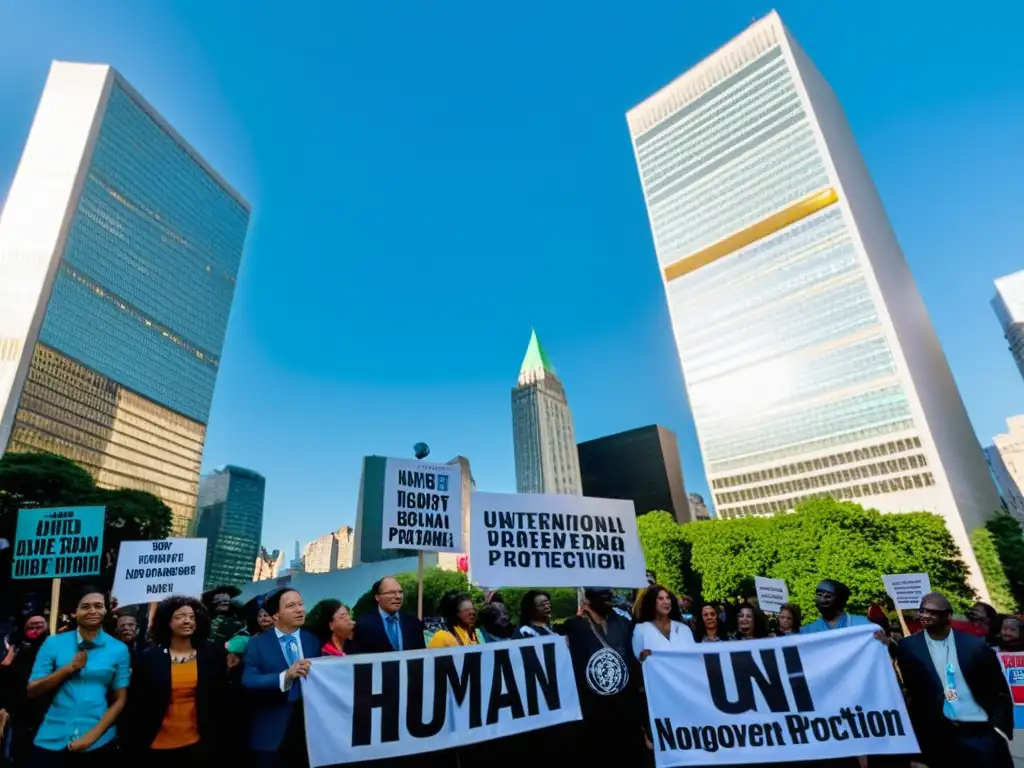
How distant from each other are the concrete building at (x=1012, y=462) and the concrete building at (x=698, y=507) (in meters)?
69.3

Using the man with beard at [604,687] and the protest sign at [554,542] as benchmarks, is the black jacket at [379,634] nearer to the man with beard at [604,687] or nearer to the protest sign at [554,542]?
the protest sign at [554,542]

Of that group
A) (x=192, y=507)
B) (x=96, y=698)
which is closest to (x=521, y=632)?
(x=96, y=698)

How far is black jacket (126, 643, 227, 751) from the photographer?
4.04 metres

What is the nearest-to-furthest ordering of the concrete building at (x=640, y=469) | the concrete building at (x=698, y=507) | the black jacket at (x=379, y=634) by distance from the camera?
the black jacket at (x=379, y=634)
the concrete building at (x=640, y=469)
the concrete building at (x=698, y=507)

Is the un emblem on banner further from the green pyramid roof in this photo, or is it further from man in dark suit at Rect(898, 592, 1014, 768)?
the green pyramid roof

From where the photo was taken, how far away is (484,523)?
582 cm

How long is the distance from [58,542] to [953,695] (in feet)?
35.7

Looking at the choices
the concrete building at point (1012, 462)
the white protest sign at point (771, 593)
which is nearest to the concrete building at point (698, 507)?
the concrete building at point (1012, 462)

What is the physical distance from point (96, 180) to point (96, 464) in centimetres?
4203

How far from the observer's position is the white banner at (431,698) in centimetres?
412

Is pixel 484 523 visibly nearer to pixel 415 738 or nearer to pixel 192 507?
pixel 415 738

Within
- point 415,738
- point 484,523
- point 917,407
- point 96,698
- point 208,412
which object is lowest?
point 415,738

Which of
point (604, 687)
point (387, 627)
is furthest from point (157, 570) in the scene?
point (604, 687)

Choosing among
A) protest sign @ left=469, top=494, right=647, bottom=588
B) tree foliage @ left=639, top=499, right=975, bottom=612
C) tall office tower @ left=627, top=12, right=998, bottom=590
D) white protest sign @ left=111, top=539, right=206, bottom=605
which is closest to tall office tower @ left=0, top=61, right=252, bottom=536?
tree foliage @ left=639, top=499, right=975, bottom=612
